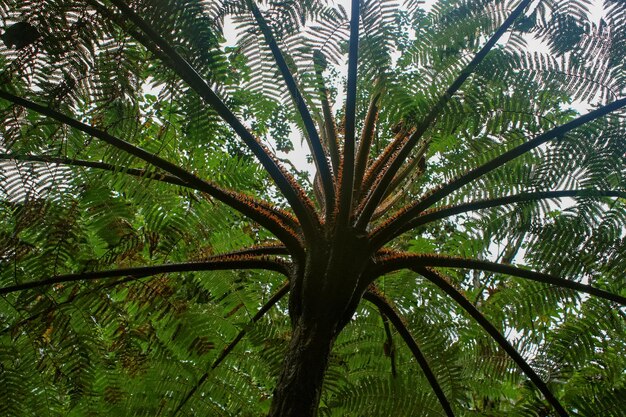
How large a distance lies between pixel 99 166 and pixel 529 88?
160 cm

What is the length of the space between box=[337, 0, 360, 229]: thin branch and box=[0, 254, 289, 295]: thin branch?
1.12ft

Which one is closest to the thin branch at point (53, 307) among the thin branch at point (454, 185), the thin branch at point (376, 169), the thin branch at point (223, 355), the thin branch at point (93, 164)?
the thin branch at point (93, 164)

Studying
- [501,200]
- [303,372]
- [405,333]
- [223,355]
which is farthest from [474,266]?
[223,355]

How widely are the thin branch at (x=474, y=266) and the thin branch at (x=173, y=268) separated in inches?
14.6

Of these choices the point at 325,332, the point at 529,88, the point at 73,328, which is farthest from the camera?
the point at 73,328

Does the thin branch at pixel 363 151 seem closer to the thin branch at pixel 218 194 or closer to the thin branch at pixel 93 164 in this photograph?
the thin branch at pixel 218 194

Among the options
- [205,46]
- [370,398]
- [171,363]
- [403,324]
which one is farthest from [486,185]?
[171,363]

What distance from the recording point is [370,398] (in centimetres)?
210

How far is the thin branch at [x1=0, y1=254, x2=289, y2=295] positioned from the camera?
5.67ft

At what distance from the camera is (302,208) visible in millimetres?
1845

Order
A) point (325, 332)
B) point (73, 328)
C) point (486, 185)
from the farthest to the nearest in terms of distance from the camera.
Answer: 1. point (486, 185)
2. point (73, 328)
3. point (325, 332)

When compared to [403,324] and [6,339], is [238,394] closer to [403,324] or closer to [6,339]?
[403,324]

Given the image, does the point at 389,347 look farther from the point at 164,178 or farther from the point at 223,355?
the point at 164,178

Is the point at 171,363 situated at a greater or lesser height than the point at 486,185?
lesser
